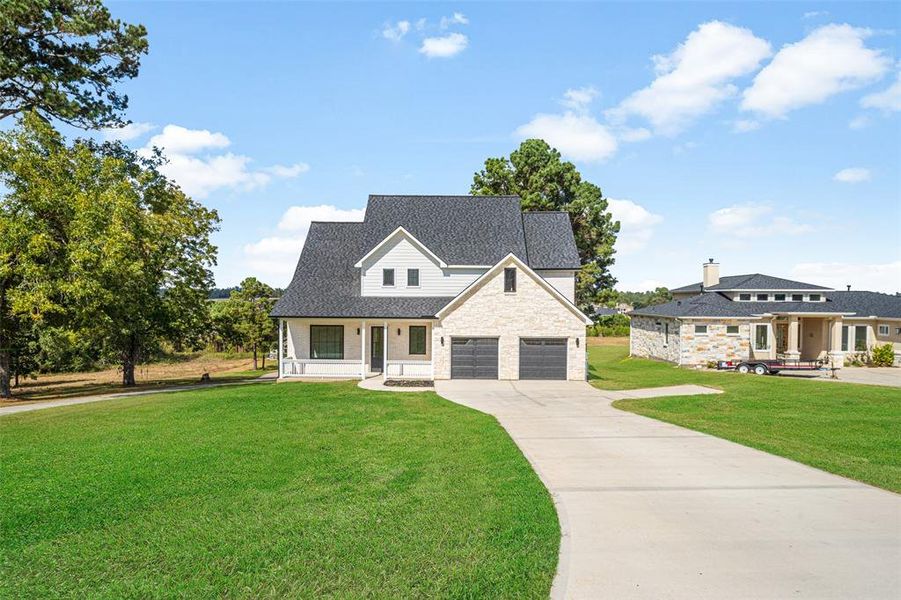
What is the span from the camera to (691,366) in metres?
29.7

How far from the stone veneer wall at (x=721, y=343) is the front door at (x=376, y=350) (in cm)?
1827

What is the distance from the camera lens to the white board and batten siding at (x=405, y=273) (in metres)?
26.5

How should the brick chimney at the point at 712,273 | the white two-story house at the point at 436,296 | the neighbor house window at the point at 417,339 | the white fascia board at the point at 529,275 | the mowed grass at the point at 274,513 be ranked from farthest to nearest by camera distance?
the brick chimney at the point at 712,273, the neighbor house window at the point at 417,339, the white two-story house at the point at 436,296, the white fascia board at the point at 529,275, the mowed grass at the point at 274,513

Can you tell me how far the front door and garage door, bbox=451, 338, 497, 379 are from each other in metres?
4.59

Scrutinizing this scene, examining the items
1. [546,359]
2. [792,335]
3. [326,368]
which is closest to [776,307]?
[792,335]

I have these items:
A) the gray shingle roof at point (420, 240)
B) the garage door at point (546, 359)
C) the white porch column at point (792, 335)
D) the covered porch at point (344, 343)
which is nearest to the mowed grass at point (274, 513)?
the garage door at point (546, 359)

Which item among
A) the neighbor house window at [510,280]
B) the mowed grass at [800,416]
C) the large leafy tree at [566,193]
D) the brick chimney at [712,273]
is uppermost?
the large leafy tree at [566,193]

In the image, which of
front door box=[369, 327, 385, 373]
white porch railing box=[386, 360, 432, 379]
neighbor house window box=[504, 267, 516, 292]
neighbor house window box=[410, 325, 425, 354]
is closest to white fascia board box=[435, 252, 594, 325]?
neighbor house window box=[504, 267, 516, 292]

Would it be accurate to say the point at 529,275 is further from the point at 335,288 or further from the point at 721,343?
the point at 721,343

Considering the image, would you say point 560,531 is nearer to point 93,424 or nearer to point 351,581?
point 351,581

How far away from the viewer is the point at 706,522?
23.6ft

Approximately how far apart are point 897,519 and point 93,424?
1859 centimetres

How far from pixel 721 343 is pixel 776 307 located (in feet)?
14.4

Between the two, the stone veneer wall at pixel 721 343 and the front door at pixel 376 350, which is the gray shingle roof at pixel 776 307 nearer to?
the stone veneer wall at pixel 721 343
